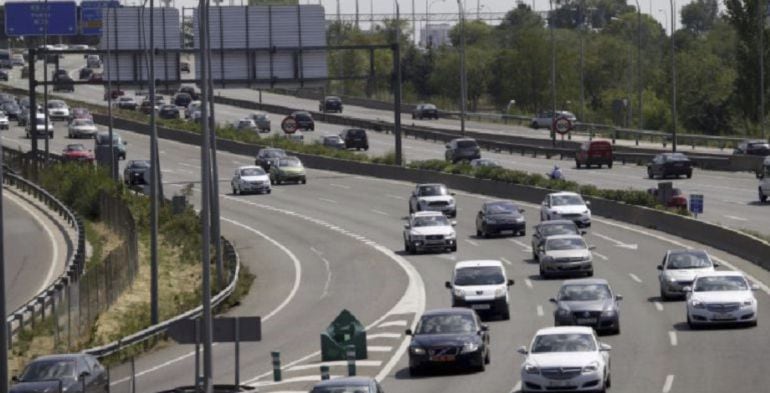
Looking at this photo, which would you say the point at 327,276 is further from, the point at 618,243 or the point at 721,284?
the point at 721,284

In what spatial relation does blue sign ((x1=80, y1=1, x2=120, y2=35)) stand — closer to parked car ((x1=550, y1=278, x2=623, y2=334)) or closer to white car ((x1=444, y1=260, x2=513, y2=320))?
white car ((x1=444, y1=260, x2=513, y2=320))

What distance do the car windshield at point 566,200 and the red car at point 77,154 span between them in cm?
3955

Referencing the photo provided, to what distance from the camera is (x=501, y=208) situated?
2542 inches

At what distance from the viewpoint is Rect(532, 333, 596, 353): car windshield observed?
1262 inches

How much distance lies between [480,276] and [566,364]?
12.8 metres

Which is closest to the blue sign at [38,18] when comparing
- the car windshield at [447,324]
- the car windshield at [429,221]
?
the car windshield at [429,221]

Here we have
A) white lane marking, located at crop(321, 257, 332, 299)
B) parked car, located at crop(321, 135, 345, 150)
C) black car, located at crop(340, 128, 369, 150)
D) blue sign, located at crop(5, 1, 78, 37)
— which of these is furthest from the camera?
blue sign, located at crop(5, 1, 78, 37)

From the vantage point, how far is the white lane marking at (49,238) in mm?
55966

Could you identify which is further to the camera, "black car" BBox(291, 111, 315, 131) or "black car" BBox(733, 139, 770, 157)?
"black car" BBox(291, 111, 315, 131)

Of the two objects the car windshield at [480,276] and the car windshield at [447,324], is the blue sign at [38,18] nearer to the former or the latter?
the car windshield at [480,276]

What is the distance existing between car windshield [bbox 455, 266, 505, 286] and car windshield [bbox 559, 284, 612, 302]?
393 centimetres

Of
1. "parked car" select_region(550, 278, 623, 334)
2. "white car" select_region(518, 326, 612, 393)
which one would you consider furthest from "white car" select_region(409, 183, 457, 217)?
"white car" select_region(518, 326, 612, 393)

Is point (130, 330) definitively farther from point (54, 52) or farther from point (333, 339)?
point (54, 52)

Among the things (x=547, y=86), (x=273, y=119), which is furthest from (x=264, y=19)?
(x=547, y=86)
